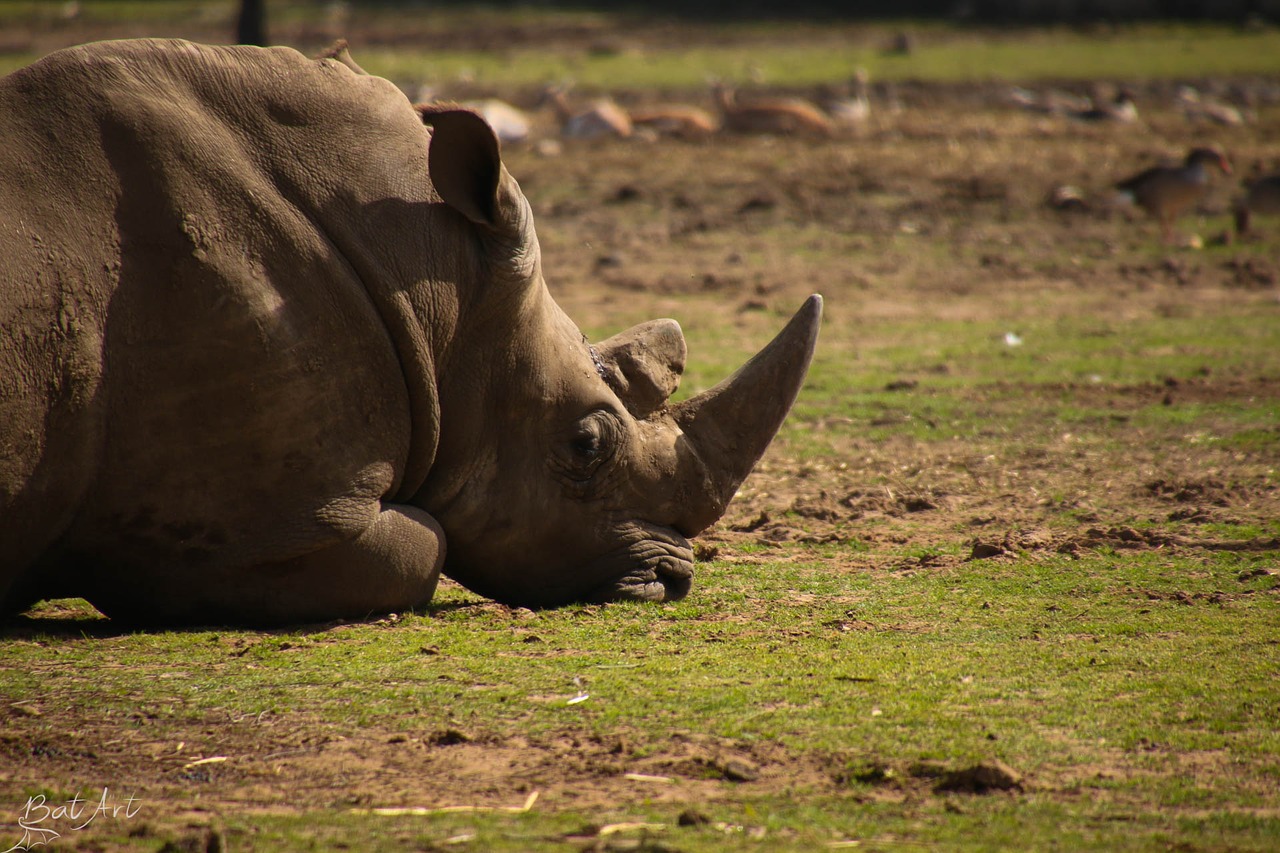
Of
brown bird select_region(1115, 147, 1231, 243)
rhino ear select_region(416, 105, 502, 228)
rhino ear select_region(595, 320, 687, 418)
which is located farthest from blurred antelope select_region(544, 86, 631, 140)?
rhino ear select_region(416, 105, 502, 228)

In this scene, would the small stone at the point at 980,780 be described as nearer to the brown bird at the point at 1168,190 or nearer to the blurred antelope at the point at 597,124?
the brown bird at the point at 1168,190

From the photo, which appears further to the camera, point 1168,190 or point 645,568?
point 1168,190

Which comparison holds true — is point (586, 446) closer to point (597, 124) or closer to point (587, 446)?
point (587, 446)

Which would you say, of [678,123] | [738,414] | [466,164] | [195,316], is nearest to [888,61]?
[678,123]

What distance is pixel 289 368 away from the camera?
171 inches

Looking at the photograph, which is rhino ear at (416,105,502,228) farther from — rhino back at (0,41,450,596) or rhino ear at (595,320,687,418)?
rhino ear at (595,320,687,418)

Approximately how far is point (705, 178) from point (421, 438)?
35.9 ft

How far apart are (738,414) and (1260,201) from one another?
9.50 m

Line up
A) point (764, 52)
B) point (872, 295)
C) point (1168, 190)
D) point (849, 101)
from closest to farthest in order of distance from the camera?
point (872, 295) → point (1168, 190) → point (849, 101) → point (764, 52)

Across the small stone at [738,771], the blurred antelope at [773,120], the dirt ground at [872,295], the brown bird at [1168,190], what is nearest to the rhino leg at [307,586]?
the dirt ground at [872,295]

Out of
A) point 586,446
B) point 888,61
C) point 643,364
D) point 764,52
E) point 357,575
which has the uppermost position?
point 764,52

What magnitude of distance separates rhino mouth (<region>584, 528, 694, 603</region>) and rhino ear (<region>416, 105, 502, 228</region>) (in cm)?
114

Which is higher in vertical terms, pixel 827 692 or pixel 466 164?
pixel 466 164

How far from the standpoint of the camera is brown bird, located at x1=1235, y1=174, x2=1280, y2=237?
42.3ft
